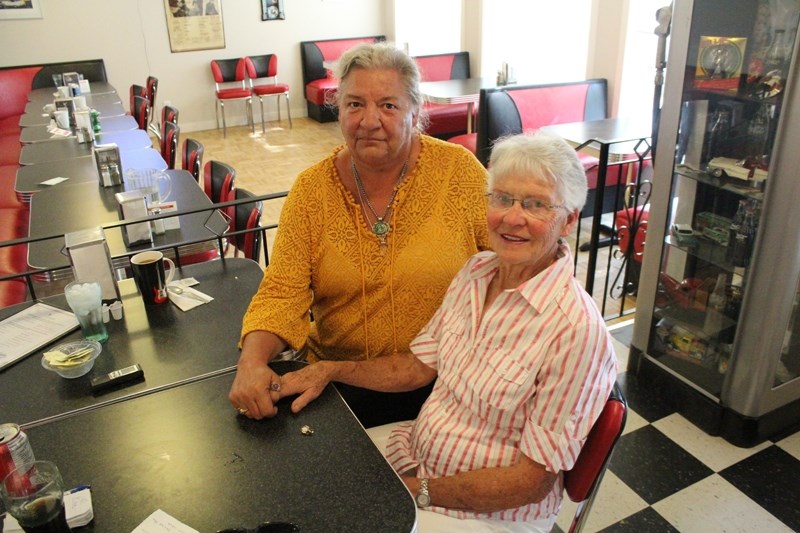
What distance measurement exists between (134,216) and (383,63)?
1.52m

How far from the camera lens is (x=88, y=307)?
5.23 ft

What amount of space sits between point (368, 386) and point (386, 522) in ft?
1.80

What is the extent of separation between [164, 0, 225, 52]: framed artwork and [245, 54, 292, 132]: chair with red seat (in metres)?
0.49

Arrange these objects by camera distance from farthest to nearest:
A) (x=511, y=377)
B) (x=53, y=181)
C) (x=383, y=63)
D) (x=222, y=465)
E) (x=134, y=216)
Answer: (x=53, y=181)
(x=134, y=216)
(x=383, y=63)
(x=511, y=377)
(x=222, y=465)

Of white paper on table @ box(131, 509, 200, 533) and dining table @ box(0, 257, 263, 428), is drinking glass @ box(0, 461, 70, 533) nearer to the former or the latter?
white paper on table @ box(131, 509, 200, 533)

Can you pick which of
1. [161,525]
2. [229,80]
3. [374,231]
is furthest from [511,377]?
[229,80]

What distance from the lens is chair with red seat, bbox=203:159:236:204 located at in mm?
2971

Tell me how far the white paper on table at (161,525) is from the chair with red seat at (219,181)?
6.84 ft

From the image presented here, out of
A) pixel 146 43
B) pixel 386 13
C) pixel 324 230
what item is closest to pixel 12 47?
pixel 146 43

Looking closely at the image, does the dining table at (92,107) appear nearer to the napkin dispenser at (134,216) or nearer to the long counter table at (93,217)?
the long counter table at (93,217)

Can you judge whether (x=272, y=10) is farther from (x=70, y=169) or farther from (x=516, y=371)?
(x=516, y=371)

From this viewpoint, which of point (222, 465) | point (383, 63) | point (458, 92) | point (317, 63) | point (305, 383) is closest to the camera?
point (222, 465)

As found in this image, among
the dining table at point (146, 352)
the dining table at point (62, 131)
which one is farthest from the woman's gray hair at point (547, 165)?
the dining table at point (62, 131)

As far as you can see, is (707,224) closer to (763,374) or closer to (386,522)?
(763,374)
